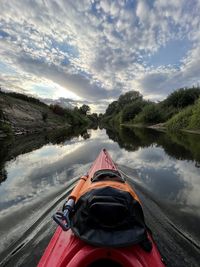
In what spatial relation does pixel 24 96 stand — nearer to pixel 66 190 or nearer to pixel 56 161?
pixel 56 161

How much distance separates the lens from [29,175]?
6969 mm

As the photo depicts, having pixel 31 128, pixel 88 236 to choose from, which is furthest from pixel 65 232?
pixel 31 128

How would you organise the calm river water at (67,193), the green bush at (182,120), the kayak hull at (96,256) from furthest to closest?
the green bush at (182,120) < the calm river water at (67,193) < the kayak hull at (96,256)

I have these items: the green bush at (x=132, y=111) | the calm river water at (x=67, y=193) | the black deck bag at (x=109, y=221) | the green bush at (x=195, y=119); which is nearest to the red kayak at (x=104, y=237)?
the black deck bag at (x=109, y=221)

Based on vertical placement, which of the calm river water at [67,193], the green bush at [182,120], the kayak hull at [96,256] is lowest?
the calm river water at [67,193]

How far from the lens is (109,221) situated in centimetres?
209

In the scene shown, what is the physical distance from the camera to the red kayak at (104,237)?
193 cm

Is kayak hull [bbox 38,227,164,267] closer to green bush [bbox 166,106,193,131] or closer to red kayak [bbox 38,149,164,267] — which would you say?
red kayak [bbox 38,149,164,267]

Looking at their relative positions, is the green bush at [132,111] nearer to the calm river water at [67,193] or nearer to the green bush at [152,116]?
the green bush at [152,116]

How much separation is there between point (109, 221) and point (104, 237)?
6.5 inches

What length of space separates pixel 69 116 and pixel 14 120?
2607 cm

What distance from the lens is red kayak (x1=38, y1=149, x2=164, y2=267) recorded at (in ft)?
6.32

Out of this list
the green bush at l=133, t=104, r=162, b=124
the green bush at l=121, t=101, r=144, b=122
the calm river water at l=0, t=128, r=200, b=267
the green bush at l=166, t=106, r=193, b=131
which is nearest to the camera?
the calm river water at l=0, t=128, r=200, b=267

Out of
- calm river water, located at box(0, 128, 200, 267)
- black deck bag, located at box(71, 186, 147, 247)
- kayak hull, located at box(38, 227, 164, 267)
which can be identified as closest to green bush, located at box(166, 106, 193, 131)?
calm river water, located at box(0, 128, 200, 267)
